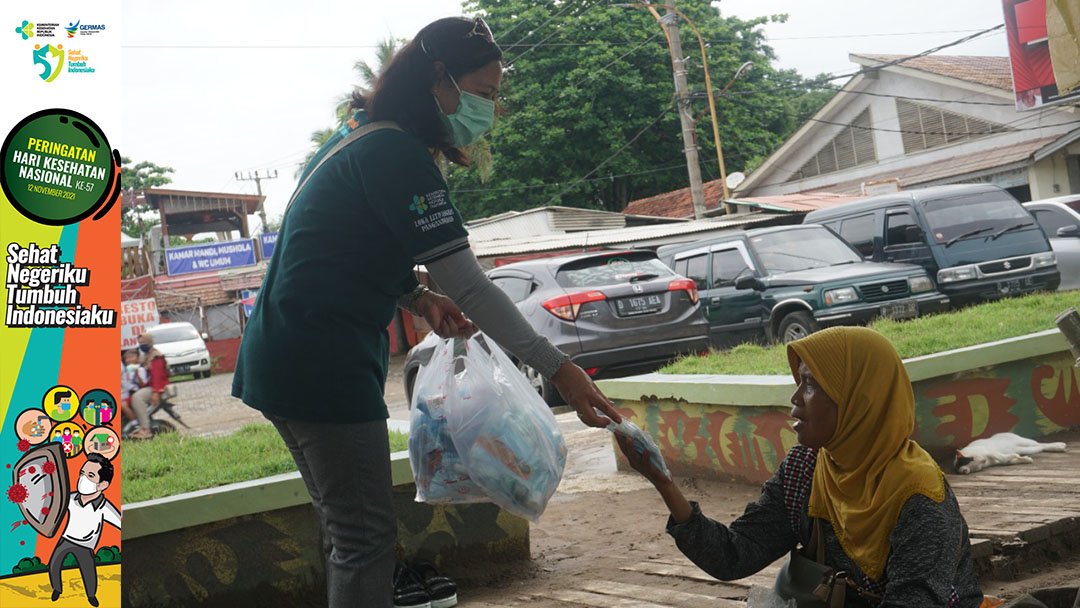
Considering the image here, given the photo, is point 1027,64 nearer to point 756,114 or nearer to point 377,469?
point 756,114

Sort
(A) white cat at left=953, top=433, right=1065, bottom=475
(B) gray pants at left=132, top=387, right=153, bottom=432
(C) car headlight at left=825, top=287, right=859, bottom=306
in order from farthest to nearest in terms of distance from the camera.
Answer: (B) gray pants at left=132, top=387, right=153, bottom=432
(C) car headlight at left=825, top=287, right=859, bottom=306
(A) white cat at left=953, top=433, right=1065, bottom=475

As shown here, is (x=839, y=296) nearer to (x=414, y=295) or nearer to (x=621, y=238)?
(x=414, y=295)

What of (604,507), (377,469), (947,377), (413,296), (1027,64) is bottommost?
(604,507)

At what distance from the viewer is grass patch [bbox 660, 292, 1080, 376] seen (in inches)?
241

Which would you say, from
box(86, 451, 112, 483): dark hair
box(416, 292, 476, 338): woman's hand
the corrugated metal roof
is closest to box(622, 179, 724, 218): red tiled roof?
the corrugated metal roof

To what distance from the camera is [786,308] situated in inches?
460

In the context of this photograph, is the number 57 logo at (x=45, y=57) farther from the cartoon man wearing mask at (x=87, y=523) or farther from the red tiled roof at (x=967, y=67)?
the red tiled roof at (x=967, y=67)

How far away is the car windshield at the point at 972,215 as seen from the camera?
40.6 ft

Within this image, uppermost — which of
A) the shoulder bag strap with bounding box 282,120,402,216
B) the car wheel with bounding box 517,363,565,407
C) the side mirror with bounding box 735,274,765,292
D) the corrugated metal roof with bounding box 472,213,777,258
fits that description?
the corrugated metal roof with bounding box 472,213,777,258

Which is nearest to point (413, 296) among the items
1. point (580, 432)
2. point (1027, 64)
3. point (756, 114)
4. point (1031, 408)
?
point (1031, 408)

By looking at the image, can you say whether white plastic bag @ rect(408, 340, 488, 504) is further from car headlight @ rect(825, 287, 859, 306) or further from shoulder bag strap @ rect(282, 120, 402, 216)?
car headlight @ rect(825, 287, 859, 306)

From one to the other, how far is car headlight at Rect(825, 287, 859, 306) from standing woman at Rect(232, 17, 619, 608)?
8.99 meters

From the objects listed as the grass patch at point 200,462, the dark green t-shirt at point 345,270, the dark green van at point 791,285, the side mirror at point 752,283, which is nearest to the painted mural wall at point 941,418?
the grass patch at point 200,462

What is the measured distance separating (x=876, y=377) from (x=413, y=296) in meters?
1.53
